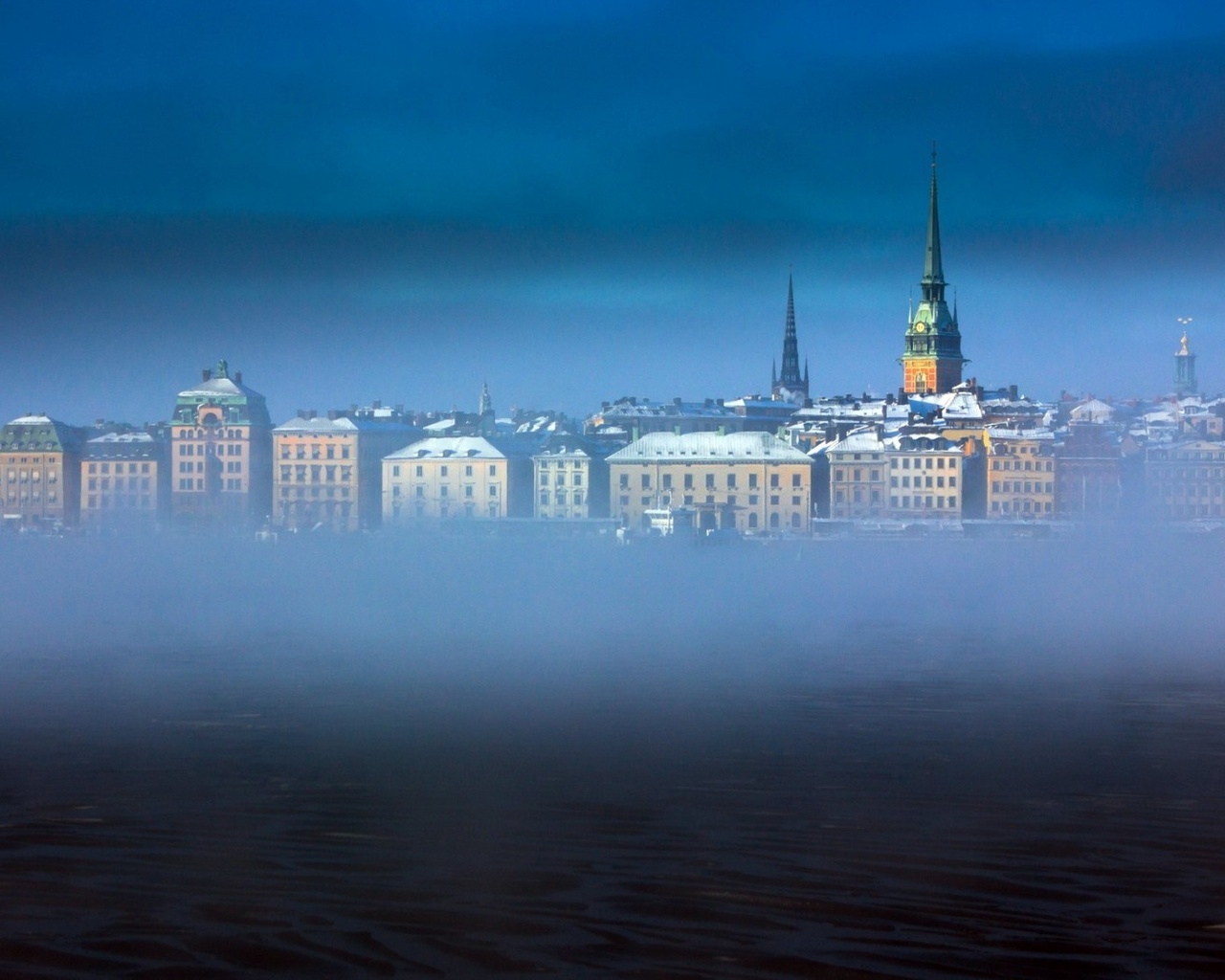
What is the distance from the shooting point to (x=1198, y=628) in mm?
33250

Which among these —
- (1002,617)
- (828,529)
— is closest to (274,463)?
(828,529)

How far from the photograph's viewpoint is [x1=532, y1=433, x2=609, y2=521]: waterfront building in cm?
10212

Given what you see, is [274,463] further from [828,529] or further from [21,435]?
[828,529]

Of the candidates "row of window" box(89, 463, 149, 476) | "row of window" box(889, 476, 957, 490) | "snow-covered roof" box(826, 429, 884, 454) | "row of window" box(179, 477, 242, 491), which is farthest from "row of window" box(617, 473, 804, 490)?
"row of window" box(89, 463, 149, 476)

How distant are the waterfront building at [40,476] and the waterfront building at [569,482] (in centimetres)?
2740

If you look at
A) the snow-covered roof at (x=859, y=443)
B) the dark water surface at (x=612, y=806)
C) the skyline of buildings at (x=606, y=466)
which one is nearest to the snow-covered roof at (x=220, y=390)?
the skyline of buildings at (x=606, y=466)

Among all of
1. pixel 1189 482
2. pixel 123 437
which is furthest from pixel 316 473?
pixel 1189 482

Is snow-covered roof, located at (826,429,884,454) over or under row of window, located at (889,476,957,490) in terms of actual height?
over

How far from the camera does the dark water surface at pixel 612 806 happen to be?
30.0ft

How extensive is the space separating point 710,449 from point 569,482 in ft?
23.6

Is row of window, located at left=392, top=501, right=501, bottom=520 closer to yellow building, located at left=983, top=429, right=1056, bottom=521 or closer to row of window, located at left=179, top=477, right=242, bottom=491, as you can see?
row of window, located at left=179, top=477, right=242, bottom=491

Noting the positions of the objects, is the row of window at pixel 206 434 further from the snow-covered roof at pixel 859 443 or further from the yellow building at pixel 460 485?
the snow-covered roof at pixel 859 443

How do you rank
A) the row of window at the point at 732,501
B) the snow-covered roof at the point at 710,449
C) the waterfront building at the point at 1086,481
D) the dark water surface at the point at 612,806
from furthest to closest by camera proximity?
the waterfront building at the point at 1086,481 → the snow-covered roof at the point at 710,449 → the row of window at the point at 732,501 → the dark water surface at the point at 612,806

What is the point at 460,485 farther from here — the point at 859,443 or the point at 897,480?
the point at 897,480
